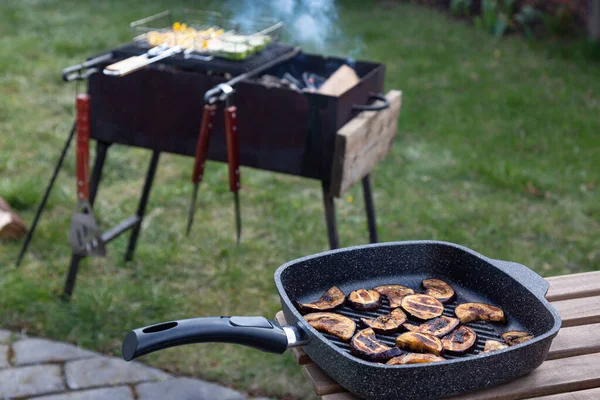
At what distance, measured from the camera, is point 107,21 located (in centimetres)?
831

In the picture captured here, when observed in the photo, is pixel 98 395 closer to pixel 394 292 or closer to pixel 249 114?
pixel 249 114

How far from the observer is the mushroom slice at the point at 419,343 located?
5.09 ft

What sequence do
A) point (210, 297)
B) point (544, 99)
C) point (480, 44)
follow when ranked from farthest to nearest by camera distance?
point (480, 44) → point (544, 99) → point (210, 297)

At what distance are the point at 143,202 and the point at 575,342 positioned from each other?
252 cm

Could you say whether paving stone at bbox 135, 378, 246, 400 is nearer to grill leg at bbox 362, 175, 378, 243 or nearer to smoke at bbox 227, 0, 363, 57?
grill leg at bbox 362, 175, 378, 243

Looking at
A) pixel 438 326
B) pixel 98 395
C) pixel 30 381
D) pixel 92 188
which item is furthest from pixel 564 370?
pixel 92 188

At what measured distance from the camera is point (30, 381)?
2.91 meters

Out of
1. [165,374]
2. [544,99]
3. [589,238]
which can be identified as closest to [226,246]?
[165,374]

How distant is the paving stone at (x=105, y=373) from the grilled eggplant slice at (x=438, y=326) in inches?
64.8

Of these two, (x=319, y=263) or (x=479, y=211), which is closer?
(x=319, y=263)

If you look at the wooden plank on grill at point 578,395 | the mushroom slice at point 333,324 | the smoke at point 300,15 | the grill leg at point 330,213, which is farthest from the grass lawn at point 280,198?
the wooden plank on grill at point 578,395

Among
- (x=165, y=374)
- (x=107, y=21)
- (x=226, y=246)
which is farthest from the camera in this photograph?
(x=107, y=21)

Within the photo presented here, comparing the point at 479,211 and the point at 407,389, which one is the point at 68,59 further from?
the point at 407,389

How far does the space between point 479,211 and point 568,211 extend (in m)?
0.58
